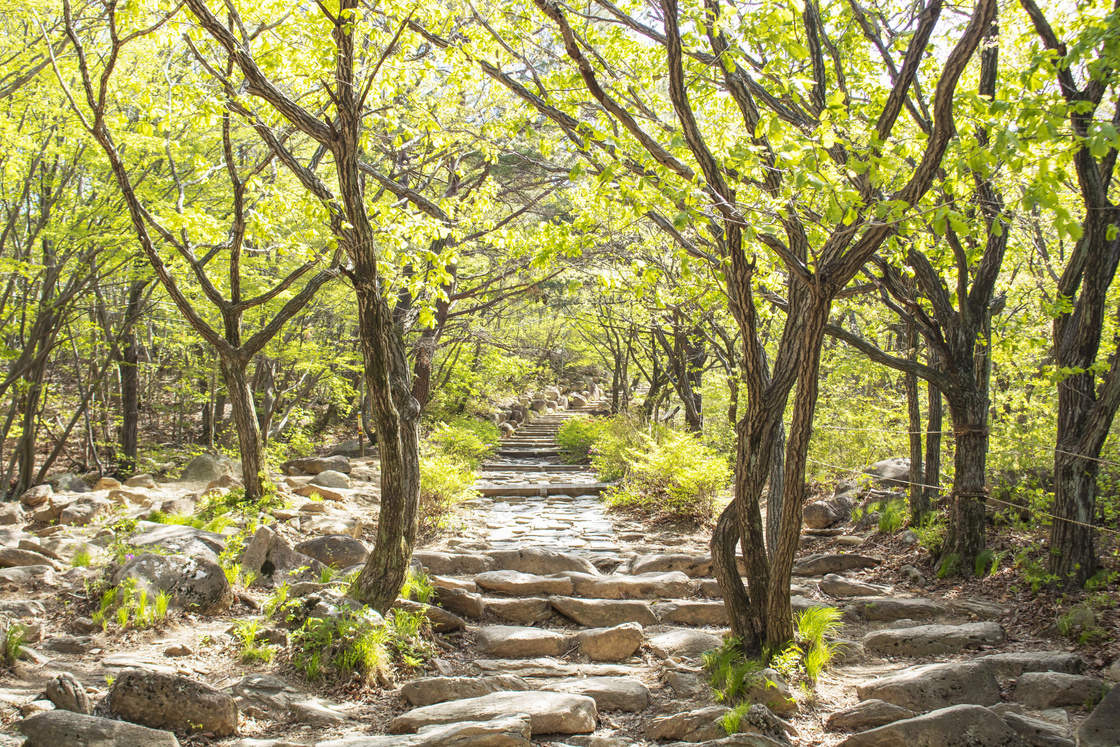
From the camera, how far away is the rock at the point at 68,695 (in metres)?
3.06

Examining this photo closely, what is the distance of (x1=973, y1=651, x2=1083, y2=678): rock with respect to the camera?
3.85 m

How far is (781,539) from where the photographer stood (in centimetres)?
388

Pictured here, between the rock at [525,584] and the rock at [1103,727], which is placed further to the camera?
the rock at [525,584]

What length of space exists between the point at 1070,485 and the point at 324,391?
602 inches

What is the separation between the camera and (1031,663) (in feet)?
13.0

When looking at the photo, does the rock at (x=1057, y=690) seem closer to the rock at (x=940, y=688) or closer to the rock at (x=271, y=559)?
the rock at (x=940, y=688)

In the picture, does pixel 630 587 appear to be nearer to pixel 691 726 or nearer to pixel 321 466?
pixel 691 726

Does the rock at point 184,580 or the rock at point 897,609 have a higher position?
the rock at point 184,580

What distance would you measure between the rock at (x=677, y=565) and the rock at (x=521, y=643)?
1.82m

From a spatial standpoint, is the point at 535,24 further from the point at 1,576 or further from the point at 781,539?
the point at 1,576

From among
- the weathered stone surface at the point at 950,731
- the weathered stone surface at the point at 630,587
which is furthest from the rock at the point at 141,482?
the weathered stone surface at the point at 950,731

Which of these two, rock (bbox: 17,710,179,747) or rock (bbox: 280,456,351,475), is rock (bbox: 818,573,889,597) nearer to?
rock (bbox: 17,710,179,747)

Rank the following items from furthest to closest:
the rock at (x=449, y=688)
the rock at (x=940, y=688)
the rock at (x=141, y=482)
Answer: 1. the rock at (x=141, y=482)
2. the rock at (x=449, y=688)
3. the rock at (x=940, y=688)

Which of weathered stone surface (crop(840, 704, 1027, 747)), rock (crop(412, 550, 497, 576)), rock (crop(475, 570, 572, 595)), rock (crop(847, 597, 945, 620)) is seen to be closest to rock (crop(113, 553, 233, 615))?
rock (crop(412, 550, 497, 576))
